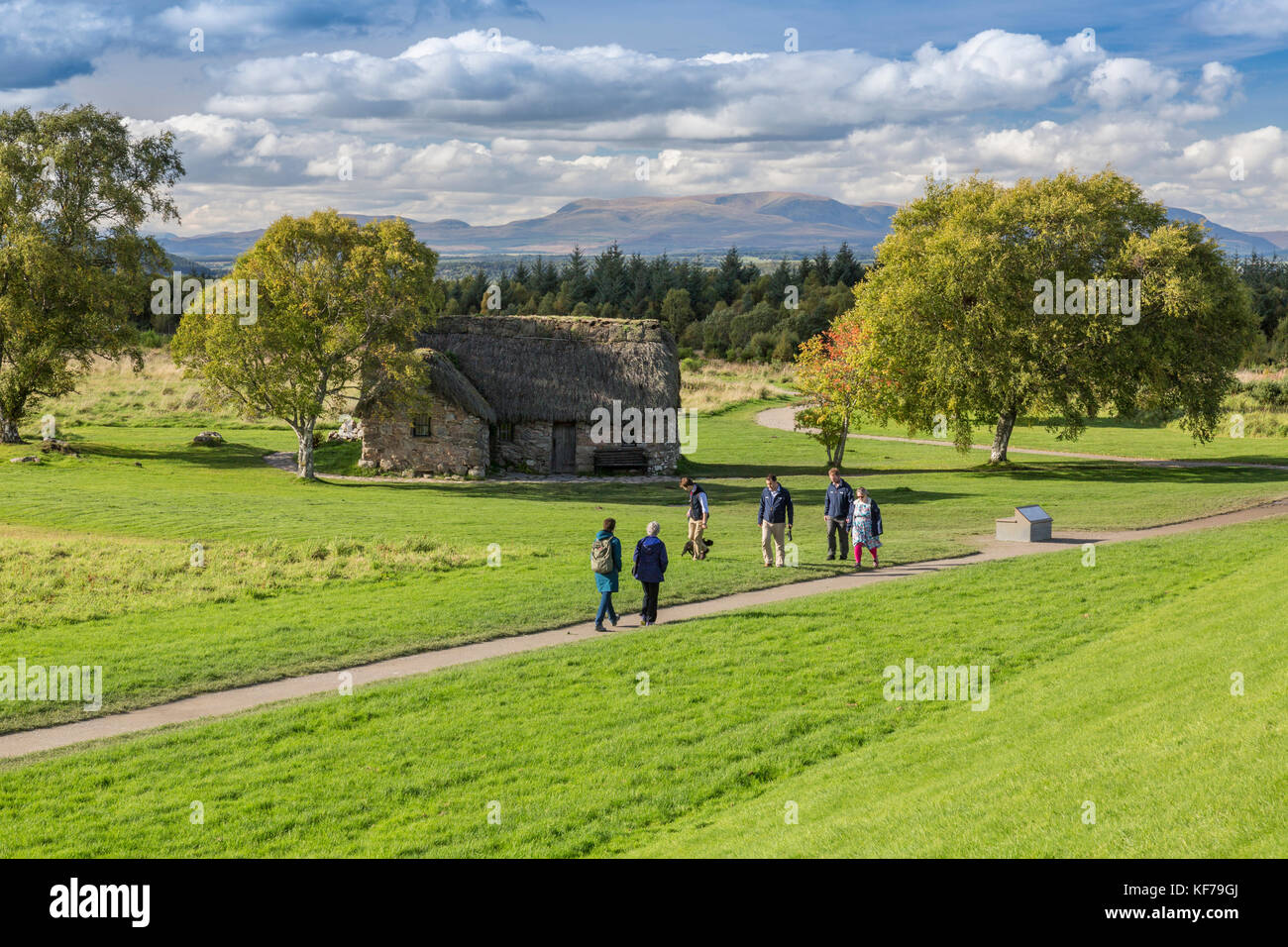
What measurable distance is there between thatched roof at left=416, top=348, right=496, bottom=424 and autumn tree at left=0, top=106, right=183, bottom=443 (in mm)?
14086

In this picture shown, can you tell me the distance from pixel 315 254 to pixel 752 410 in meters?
36.8

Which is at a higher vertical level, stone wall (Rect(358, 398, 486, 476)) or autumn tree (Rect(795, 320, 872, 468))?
autumn tree (Rect(795, 320, 872, 468))

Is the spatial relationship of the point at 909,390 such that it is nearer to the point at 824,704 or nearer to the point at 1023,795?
the point at 824,704

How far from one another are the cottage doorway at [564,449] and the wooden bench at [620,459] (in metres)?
1.07

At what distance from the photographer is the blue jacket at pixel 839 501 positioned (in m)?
23.8

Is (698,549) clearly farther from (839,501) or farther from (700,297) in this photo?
(700,297)

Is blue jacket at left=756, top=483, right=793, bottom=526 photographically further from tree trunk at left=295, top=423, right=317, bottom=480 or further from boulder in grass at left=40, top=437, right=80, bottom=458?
boulder in grass at left=40, top=437, right=80, bottom=458

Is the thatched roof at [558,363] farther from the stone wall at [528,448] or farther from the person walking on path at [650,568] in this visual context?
the person walking on path at [650,568]

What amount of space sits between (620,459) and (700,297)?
82365mm

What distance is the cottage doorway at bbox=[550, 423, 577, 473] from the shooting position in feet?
146
